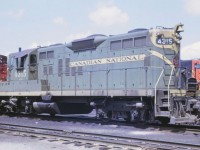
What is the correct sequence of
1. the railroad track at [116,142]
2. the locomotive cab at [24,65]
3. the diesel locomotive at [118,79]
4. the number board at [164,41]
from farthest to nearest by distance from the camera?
the locomotive cab at [24,65] < the number board at [164,41] < the diesel locomotive at [118,79] < the railroad track at [116,142]

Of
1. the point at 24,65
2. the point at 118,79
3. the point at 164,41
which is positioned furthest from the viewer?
the point at 24,65

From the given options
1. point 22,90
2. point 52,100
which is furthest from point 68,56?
point 22,90

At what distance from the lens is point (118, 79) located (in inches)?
523

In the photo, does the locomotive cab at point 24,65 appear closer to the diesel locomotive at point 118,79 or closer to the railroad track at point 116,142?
→ the diesel locomotive at point 118,79

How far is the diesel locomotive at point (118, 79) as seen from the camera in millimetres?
12016

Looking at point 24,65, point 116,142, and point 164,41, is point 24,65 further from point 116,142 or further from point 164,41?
point 116,142

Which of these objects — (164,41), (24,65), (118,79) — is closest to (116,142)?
(118,79)

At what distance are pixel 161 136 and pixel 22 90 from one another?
30.6 feet

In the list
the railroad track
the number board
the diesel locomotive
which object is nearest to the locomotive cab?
the diesel locomotive

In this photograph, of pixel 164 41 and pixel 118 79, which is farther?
pixel 118 79

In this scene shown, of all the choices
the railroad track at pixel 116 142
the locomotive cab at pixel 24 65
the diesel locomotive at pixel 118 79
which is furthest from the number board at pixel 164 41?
the locomotive cab at pixel 24 65

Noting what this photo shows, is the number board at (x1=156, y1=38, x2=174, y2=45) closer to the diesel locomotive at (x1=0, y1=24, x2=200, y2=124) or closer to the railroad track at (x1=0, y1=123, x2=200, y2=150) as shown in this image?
the diesel locomotive at (x1=0, y1=24, x2=200, y2=124)

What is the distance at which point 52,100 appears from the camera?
16094 millimetres

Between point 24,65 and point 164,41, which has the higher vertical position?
point 164,41
